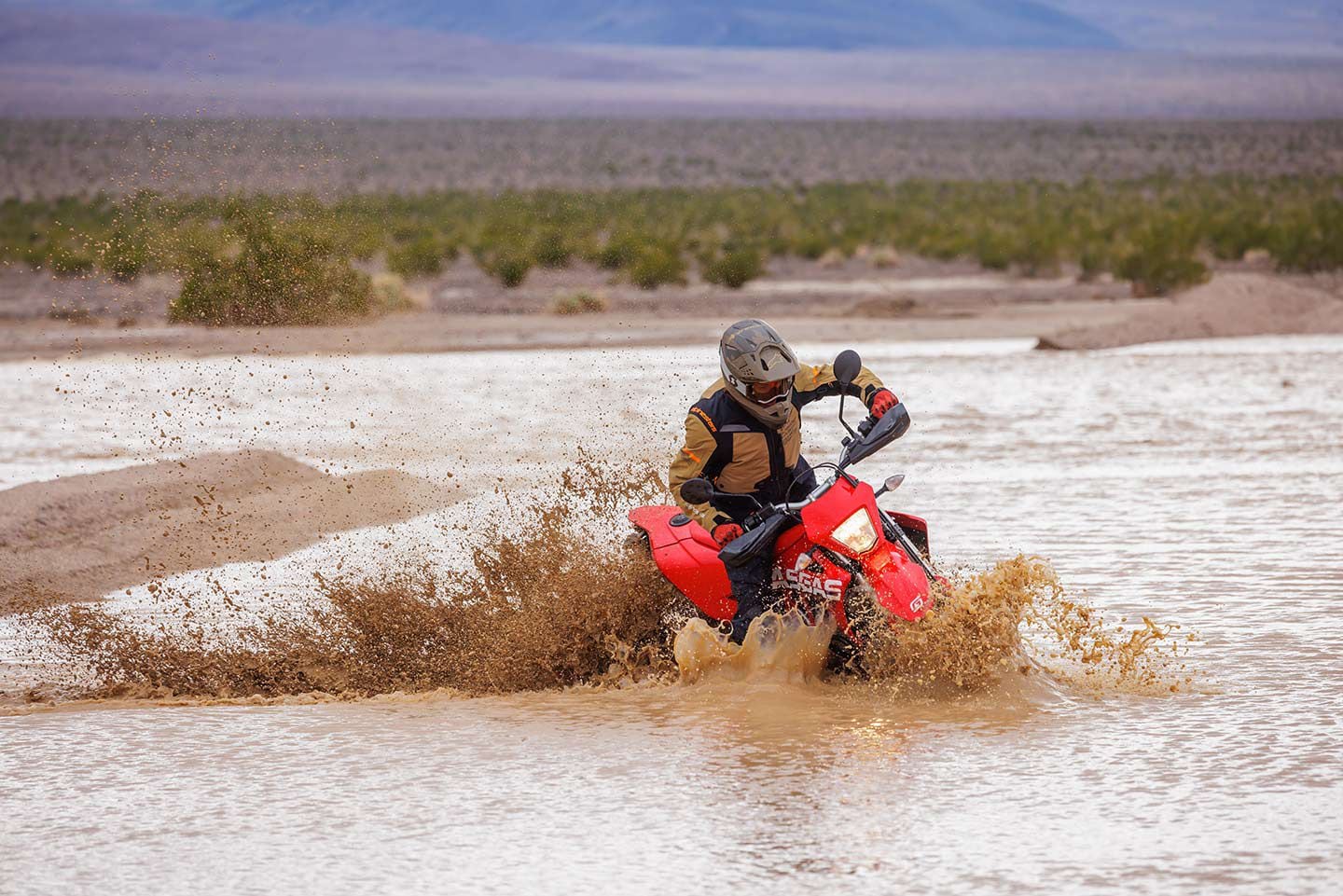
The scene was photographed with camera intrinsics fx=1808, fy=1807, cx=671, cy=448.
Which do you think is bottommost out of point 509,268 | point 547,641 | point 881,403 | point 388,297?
point 547,641

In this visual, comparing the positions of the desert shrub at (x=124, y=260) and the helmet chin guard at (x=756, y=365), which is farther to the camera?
the desert shrub at (x=124, y=260)

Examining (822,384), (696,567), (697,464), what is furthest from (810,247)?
(697,464)

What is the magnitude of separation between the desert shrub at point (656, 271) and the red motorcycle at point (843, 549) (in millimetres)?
27362

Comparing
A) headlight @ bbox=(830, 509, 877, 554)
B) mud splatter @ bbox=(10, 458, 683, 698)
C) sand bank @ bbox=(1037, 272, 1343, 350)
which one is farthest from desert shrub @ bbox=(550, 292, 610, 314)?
headlight @ bbox=(830, 509, 877, 554)

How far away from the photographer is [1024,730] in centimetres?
725

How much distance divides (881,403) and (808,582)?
0.80 metres

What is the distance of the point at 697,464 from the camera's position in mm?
7523

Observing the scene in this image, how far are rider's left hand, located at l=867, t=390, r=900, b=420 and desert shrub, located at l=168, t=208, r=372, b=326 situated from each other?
16.6 metres

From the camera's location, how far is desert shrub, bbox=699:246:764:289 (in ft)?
116

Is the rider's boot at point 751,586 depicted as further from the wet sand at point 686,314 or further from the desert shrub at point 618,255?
the desert shrub at point 618,255

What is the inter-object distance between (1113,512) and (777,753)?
19.2 ft

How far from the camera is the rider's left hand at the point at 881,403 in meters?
7.45

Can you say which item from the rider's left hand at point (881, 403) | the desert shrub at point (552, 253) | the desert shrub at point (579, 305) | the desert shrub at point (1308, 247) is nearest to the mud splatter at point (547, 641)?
the rider's left hand at point (881, 403)

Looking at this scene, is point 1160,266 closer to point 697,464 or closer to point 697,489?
point 697,464
